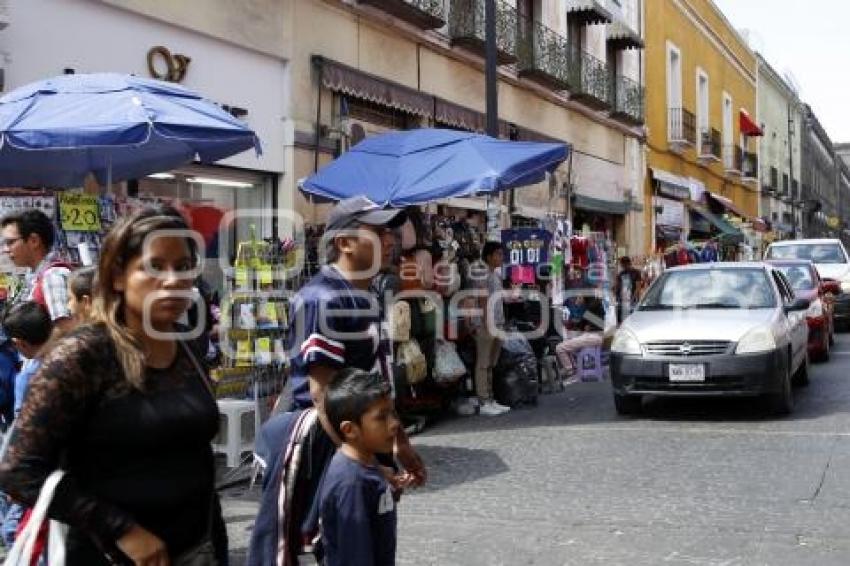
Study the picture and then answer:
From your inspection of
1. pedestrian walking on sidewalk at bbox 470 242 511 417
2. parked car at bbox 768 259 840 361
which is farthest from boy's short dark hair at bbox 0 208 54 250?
parked car at bbox 768 259 840 361

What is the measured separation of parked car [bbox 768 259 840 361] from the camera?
1408 centimetres

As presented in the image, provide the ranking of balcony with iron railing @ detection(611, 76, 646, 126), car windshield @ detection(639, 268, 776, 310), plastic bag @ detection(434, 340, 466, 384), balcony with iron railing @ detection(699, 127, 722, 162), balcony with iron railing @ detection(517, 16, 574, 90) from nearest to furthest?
1. plastic bag @ detection(434, 340, 466, 384)
2. car windshield @ detection(639, 268, 776, 310)
3. balcony with iron railing @ detection(517, 16, 574, 90)
4. balcony with iron railing @ detection(611, 76, 646, 126)
5. balcony with iron railing @ detection(699, 127, 722, 162)

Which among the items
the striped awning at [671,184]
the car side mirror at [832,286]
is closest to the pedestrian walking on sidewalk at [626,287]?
the car side mirror at [832,286]

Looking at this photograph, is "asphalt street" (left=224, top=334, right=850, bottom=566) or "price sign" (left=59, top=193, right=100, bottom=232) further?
"price sign" (left=59, top=193, right=100, bottom=232)

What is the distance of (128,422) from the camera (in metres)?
2.41

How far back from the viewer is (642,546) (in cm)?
545

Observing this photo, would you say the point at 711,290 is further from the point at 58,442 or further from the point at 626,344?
the point at 58,442

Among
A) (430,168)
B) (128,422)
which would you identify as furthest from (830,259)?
(128,422)

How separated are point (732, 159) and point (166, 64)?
30758 millimetres

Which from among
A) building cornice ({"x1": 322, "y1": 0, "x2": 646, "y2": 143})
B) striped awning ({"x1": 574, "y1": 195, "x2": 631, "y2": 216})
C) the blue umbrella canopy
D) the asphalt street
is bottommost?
the asphalt street

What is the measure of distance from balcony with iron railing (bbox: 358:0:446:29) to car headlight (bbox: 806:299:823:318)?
7201 mm

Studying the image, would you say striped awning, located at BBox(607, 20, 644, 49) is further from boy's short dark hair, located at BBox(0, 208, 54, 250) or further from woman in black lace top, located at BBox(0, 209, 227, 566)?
woman in black lace top, located at BBox(0, 209, 227, 566)

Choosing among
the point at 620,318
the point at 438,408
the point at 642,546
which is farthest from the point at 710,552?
the point at 620,318

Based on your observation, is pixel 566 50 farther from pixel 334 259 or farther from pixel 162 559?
pixel 162 559
